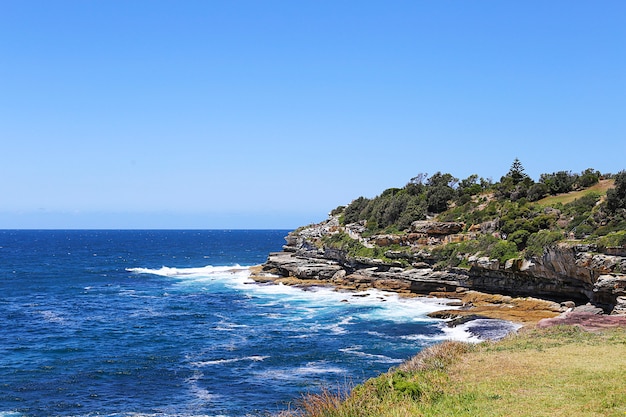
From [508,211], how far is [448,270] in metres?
10.5

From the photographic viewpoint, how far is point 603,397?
16.0 meters

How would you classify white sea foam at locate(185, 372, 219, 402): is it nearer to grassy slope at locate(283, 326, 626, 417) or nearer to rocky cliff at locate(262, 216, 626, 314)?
grassy slope at locate(283, 326, 626, 417)

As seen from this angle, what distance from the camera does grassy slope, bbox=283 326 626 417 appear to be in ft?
50.3

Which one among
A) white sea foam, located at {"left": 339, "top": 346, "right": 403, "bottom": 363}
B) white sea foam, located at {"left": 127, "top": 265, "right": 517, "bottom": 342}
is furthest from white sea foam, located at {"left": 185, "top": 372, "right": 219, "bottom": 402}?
white sea foam, located at {"left": 127, "top": 265, "right": 517, "bottom": 342}

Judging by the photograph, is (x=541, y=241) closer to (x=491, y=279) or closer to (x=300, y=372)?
(x=491, y=279)

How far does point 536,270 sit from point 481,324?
9.62m

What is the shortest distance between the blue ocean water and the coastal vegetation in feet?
29.6

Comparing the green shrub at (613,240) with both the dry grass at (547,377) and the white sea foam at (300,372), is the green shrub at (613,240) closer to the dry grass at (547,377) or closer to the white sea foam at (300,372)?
the dry grass at (547,377)

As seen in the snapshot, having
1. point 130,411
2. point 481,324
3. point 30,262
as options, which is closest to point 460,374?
point 130,411

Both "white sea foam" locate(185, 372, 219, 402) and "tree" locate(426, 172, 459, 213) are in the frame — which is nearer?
"white sea foam" locate(185, 372, 219, 402)

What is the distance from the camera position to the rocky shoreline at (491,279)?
40188 millimetres

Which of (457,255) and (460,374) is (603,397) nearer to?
(460,374)

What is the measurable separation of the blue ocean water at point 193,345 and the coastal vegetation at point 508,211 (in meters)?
9.01

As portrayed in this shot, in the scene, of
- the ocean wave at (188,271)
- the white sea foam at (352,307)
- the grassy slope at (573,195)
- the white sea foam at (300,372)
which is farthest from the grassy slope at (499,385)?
the ocean wave at (188,271)
